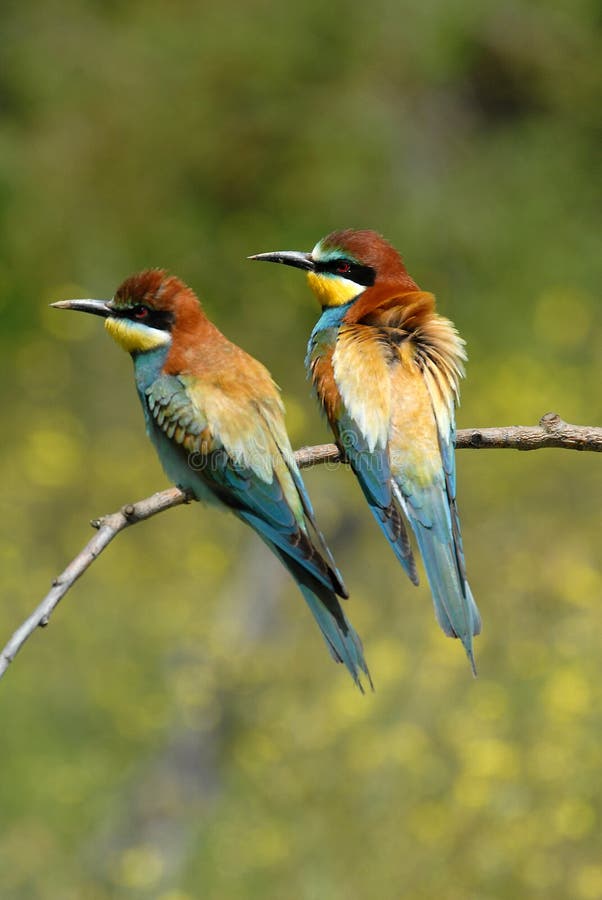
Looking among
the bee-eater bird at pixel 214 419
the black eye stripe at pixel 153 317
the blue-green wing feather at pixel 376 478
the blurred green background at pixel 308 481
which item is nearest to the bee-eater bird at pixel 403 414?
the blue-green wing feather at pixel 376 478

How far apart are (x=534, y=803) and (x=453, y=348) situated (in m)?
1.81

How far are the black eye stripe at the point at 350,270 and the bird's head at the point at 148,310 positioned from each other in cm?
30

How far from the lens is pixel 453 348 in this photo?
2.17 m

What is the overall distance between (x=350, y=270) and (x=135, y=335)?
46 cm

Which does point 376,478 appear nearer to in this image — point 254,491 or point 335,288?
point 254,491

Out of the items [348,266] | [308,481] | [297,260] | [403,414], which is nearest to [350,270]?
[348,266]

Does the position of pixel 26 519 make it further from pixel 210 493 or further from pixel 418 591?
pixel 210 493

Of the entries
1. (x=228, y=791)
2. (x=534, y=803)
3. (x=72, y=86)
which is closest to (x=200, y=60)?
(x=72, y=86)

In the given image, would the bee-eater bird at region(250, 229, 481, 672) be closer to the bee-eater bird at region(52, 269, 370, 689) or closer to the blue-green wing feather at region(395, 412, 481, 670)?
the blue-green wing feather at region(395, 412, 481, 670)

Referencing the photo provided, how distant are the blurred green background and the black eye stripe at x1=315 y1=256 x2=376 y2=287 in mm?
1671

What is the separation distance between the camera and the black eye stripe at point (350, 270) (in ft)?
7.93

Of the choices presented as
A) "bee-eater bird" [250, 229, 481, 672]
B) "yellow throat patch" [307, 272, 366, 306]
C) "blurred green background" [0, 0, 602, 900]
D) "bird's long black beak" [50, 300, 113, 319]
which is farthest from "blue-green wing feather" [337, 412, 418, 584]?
"blurred green background" [0, 0, 602, 900]

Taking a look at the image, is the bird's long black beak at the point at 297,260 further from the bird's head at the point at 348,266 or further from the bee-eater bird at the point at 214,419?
the bee-eater bird at the point at 214,419

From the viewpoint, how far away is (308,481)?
556cm
